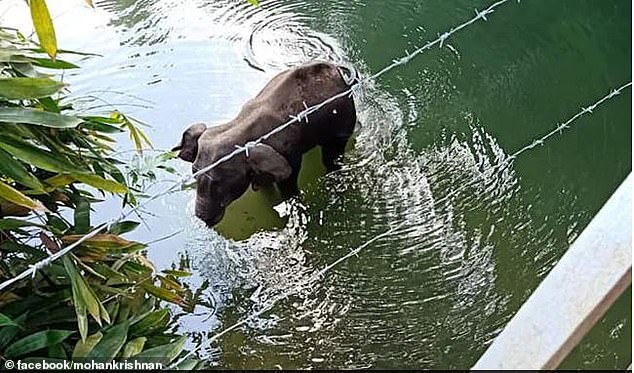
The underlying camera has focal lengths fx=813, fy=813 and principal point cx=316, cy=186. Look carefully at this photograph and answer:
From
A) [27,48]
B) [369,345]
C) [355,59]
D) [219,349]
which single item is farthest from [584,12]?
[27,48]

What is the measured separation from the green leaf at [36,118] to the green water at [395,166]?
84 centimetres

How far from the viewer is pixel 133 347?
137 cm

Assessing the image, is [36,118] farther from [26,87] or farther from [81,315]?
[81,315]

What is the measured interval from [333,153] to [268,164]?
0.36 m

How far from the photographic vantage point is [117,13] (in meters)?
3.15

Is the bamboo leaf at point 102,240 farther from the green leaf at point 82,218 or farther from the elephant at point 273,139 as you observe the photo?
the elephant at point 273,139

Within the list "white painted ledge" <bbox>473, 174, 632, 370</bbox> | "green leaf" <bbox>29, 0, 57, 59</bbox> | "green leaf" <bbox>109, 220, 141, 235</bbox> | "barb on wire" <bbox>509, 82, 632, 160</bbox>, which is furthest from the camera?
"barb on wire" <bbox>509, 82, 632, 160</bbox>

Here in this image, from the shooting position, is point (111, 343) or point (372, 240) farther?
point (372, 240)

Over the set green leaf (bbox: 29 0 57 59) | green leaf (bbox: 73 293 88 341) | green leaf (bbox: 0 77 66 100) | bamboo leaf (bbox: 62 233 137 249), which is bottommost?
green leaf (bbox: 73 293 88 341)

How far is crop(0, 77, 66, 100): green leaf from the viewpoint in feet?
3.95

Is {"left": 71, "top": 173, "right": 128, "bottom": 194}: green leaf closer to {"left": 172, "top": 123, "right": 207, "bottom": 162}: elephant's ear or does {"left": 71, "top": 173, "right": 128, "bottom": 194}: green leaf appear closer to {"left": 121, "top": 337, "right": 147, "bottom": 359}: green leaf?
{"left": 121, "top": 337, "right": 147, "bottom": 359}: green leaf

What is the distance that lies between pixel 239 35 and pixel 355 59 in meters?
0.45

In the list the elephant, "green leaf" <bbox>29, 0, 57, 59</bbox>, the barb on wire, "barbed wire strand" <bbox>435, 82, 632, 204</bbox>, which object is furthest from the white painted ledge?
the barb on wire

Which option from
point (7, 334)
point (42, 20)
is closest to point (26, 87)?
point (42, 20)
